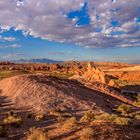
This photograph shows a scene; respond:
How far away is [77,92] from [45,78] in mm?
6231

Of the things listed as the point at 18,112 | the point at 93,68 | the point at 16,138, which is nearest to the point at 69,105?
the point at 18,112

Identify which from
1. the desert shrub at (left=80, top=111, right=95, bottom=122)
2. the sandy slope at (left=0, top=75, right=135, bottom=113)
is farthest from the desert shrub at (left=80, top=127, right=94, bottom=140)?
the sandy slope at (left=0, top=75, right=135, bottom=113)

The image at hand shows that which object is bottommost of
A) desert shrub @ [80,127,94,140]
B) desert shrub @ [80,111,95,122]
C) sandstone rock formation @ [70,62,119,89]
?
desert shrub @ [80,111,95,122]

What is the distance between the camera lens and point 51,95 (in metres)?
39.8

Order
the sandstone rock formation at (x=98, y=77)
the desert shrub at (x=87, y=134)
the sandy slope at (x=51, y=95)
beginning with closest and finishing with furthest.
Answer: the desert shrub at (x=87, y=134)
the sandy slope at (x=51, y=95)
the sandstone rock formation at (x=98, y=77)

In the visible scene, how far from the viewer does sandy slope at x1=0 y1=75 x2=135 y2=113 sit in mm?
36000

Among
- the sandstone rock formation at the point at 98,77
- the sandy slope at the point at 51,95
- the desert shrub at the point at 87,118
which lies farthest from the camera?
the sandstone rock formation at the point at 98,77

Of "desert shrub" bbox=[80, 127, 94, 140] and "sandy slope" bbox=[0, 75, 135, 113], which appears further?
"sandy slope" bbox=[0, 75, 135, 113]

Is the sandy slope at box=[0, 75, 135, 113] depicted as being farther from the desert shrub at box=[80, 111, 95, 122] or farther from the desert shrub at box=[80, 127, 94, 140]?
the desert shrub at box=[80, 127, 94, 140]

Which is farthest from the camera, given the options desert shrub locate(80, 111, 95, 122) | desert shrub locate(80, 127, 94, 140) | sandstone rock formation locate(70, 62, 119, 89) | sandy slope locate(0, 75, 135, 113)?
sandstone rock formation locate(70, 62, 119, 89)

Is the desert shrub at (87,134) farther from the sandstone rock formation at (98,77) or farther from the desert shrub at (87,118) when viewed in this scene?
the sandstone rock formation at (98,77)

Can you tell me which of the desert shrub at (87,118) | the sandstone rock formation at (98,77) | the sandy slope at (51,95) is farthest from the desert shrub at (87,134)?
the sandstone rock formation at (98,77)

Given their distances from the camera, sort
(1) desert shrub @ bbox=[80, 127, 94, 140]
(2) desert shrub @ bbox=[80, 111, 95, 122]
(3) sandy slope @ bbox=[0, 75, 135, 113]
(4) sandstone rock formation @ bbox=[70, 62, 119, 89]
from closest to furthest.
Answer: (1) desert shrub @ bbox=[80, 127, 94, 140] → (2) desert shrub @ bbox=[80, 111, 95, 122] → (3) sandy slope @ bbox=[0, 75, 135, 113] → (4) sandstone rock formation @ bbox=[70, 62, 119, 89]

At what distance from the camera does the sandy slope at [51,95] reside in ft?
118
